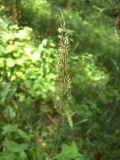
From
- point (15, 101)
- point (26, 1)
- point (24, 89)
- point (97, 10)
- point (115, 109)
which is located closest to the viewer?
point (15, 101)

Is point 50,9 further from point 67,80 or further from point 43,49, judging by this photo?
point 67,80

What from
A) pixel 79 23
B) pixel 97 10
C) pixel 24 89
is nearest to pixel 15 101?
pixel 24 89

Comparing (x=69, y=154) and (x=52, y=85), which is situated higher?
(x=52, y=85)

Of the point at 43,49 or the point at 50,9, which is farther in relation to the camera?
the point at 50,9

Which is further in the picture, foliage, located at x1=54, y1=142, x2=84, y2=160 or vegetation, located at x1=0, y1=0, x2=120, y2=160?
vegetation, located at x1=0, y1=0, x2=120, y2=160

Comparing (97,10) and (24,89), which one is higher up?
(97,10)

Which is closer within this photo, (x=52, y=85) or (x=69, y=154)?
(x=69, y=154)

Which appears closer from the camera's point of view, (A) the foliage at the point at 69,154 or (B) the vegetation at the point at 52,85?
(A) the foliage at the point at 69,154

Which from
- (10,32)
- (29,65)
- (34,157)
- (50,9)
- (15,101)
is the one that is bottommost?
(34,157)
